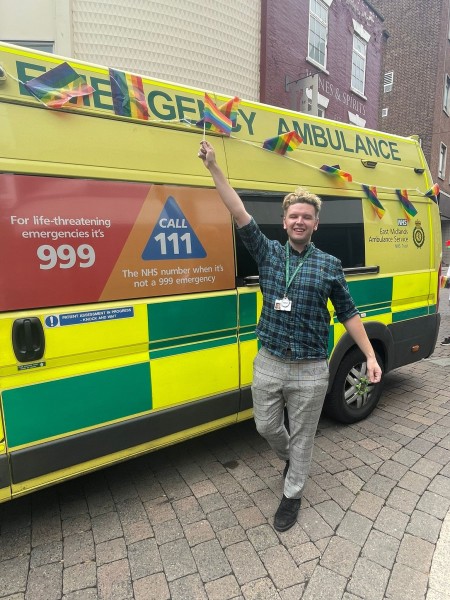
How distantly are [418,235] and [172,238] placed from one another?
276cm

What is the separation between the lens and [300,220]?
7.39 ft

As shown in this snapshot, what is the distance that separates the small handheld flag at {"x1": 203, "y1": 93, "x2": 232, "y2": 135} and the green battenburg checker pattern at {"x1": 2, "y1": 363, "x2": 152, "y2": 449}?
157 cm

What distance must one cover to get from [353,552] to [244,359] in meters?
1.31

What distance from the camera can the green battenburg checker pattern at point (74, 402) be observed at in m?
2.13

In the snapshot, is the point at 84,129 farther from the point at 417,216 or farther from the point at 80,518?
the point at 417,216

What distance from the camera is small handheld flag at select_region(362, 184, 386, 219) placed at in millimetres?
3654

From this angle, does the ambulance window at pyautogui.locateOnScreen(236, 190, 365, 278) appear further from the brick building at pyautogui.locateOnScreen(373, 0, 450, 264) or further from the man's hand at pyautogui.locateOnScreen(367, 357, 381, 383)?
the brick building at pyautogui.locateOnScreen(373, 0, 450, 264)

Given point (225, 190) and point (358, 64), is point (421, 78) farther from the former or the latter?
point (225, 190)

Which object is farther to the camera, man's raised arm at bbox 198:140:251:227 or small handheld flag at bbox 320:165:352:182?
small handheld flag at bbox 320:165:352:182

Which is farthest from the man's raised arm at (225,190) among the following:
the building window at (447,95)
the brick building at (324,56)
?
the building window at (447,95)

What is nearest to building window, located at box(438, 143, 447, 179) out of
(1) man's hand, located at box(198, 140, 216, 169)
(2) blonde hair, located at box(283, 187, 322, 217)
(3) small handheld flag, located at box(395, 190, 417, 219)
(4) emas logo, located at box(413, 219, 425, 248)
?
(4) emas logo, located at box(413, 219, 425, 248)

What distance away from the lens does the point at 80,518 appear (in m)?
2.55

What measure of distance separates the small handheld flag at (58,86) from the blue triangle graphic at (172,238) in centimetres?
75

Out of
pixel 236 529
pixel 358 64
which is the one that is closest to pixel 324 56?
pixel 358 64
